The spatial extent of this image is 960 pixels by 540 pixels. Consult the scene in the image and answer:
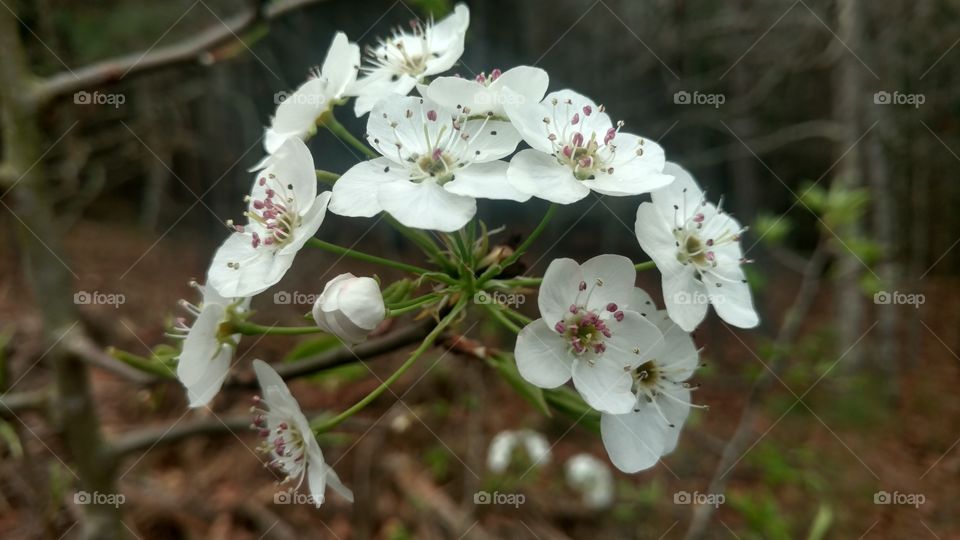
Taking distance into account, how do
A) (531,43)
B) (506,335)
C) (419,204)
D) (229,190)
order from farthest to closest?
1. (229,190)
2. (531,43)
3. (506,335)
4. (419,204)

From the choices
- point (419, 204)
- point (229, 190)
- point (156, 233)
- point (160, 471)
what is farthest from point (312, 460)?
point (156, 233)

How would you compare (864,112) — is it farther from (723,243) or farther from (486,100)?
(486,100)

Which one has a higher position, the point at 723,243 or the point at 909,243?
the point at 909,243
